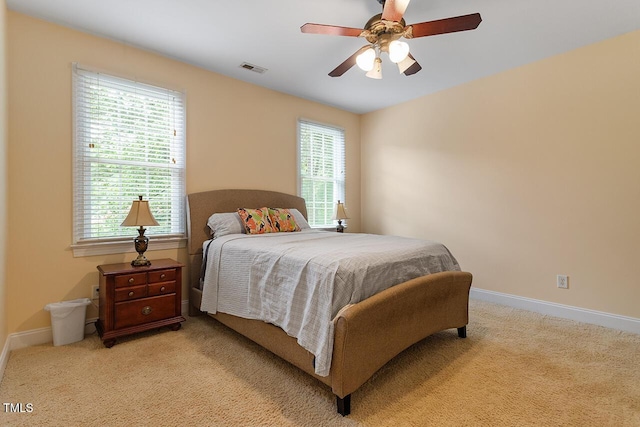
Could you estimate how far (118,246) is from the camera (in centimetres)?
274

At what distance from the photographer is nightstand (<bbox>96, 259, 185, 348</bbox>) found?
2.33 meters

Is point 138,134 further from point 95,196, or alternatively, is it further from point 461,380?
point 461,380

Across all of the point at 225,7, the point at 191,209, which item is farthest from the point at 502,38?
the point at 191,209

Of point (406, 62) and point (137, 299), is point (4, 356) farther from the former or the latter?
point (406, 62)

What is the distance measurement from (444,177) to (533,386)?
8.60 ft

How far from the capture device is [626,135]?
2646 mm

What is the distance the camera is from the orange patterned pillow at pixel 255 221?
3115 mm

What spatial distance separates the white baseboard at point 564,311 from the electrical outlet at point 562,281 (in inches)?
7.5

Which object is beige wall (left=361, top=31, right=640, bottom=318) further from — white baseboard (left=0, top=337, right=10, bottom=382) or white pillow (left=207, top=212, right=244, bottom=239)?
white baseboard (left=0, top=337, right=10, bottom=382)

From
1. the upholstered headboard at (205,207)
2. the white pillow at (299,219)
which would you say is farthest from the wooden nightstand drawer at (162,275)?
the white pillow at (299,219)

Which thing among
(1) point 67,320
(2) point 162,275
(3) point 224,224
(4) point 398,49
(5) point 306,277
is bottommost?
(1) point 67,320

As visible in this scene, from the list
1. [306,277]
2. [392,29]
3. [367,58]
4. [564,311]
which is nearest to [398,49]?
[392,29]

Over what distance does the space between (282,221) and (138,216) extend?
1.41 meters

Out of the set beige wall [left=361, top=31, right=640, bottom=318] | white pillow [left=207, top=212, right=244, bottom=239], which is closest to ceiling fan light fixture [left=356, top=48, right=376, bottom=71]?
white pillow [left=207, top=212, right=244, bottom=239]
